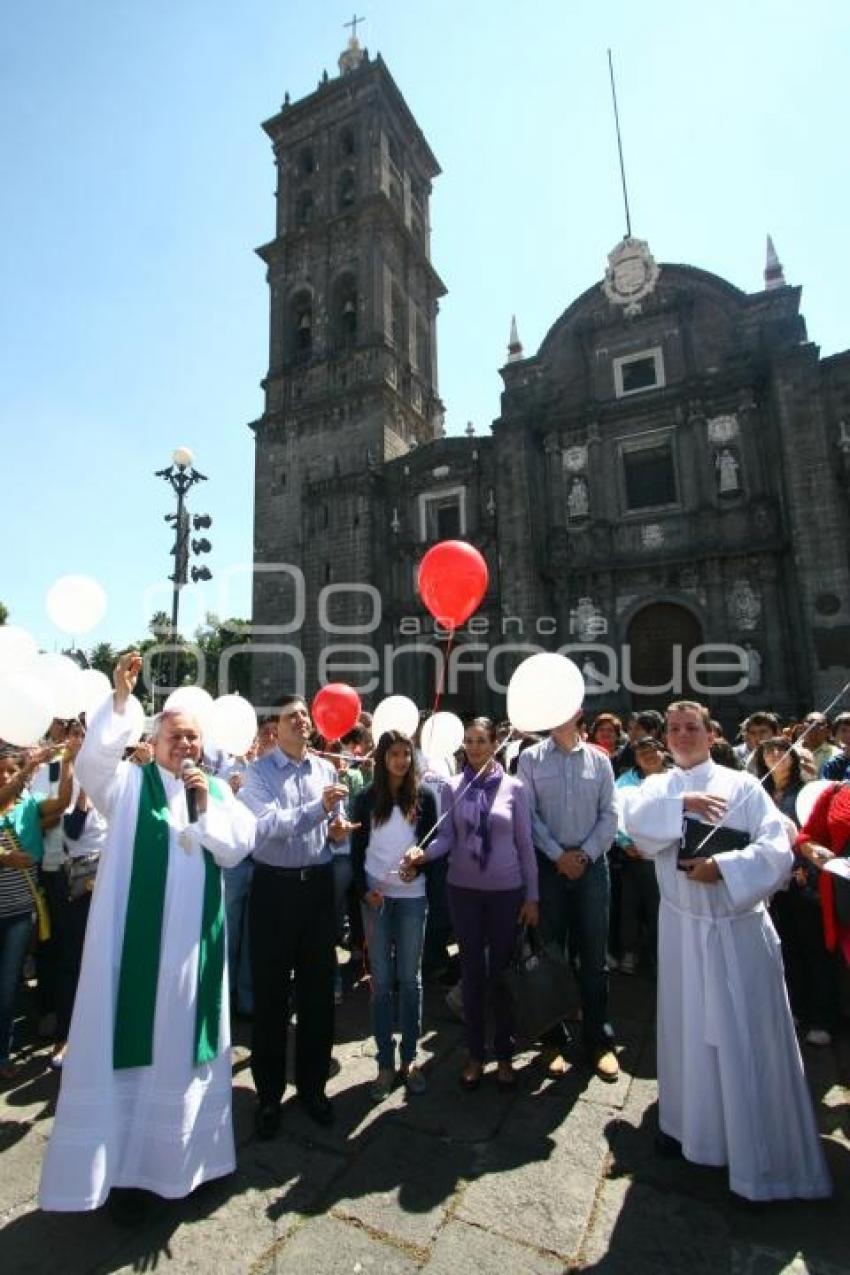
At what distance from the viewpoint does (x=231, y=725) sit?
6.06m

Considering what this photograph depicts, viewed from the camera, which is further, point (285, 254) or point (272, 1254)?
point (285, 254)

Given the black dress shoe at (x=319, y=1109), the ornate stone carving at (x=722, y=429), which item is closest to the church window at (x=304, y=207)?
the ornate stone carving at (x=722, y=429)

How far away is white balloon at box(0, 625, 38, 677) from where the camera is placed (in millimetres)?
4312

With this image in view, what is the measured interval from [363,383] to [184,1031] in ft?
78.3

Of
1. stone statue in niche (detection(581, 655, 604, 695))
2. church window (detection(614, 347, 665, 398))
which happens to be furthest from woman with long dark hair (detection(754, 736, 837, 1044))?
church window (detection(614, 347, 665, 398))

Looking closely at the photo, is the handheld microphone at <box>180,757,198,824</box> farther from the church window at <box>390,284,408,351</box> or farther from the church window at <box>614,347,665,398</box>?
the church window at <box>390,284,408,351</box>

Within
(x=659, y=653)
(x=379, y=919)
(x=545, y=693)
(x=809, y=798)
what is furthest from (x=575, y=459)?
(x=379, y=919)

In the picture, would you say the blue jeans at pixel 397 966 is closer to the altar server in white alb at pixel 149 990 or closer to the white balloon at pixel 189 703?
the altar server in white alb at pixel 149 990

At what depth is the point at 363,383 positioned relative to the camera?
939 inches

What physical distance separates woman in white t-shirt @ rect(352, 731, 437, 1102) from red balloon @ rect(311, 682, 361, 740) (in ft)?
14.4

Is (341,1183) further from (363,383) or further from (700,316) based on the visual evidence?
(363,383)

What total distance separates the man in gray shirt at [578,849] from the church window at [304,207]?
101ft

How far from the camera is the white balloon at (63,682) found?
4695 mm

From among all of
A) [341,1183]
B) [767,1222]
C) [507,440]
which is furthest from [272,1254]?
[507,440]
